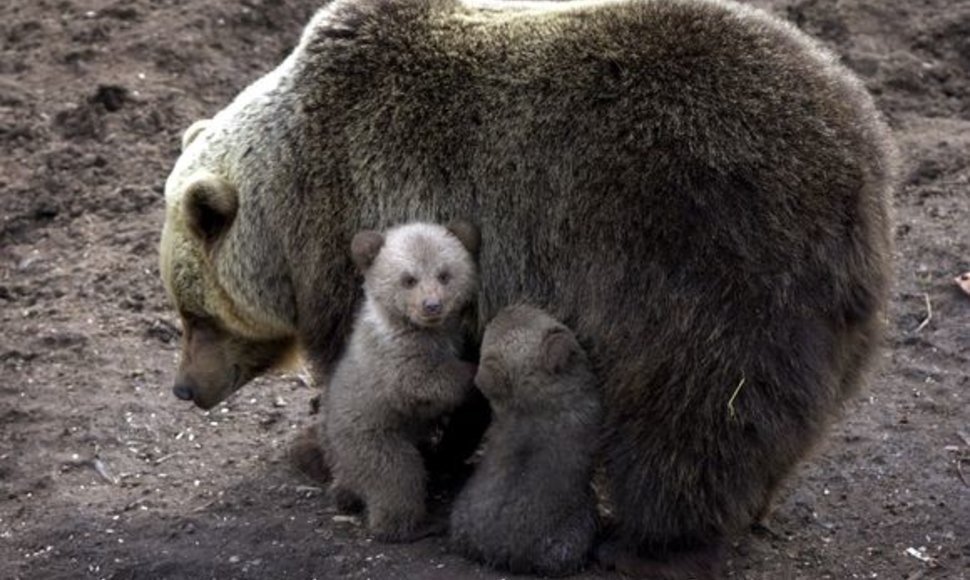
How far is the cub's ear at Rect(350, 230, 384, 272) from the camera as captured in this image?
6.84 m

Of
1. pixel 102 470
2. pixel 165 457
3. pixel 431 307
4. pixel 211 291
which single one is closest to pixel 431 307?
pixel 431 307

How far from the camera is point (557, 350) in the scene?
6.54m

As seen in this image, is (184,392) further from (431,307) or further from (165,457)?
(431,307)

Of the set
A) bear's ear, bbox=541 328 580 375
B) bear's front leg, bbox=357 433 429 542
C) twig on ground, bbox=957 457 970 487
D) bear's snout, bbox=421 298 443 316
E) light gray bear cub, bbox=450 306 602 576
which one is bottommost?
twig on ground, bbox=957 457 970 487

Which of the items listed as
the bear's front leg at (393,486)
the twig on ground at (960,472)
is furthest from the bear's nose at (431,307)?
the twig on ground at (960,472)

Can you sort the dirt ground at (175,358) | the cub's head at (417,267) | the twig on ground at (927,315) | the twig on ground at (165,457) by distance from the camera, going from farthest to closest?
1. the twig on ground at (927,315)
2. the twig on ground at (165,457)
3. the dirt ground at (175,358)
4. the cub's head at (417,267)

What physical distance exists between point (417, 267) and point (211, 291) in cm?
120

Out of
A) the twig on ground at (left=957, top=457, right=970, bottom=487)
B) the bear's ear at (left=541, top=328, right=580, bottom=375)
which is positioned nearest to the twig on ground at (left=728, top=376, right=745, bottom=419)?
the bear's ear at (left=541, top=328, right=580, bottom=375)

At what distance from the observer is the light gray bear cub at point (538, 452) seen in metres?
6.55

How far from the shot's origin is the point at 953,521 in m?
7.33

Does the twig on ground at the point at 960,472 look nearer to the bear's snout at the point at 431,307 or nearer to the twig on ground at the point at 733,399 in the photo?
the twig on ground at the point at 733,399

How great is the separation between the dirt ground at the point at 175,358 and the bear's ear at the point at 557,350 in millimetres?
877

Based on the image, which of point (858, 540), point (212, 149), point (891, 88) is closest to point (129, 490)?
point (212, 149)

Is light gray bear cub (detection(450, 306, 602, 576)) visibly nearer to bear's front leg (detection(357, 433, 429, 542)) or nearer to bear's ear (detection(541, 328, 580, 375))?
bear's ear (detection(541, 328, 580, 375))
